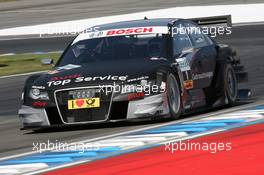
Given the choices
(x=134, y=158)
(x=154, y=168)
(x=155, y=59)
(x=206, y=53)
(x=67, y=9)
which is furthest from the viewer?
(x=67, y=9)

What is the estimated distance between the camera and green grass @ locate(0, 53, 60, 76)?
76.2ft

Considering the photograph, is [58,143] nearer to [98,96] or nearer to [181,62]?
[98,96]

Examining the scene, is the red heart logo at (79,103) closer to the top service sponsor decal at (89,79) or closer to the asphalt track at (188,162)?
the top service sponsor decal at (89,79)

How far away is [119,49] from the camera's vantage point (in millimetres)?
13172

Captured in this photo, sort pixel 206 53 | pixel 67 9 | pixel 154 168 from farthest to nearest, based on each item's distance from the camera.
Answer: pixel 67 9
pixel 206 53
pixel 154 168

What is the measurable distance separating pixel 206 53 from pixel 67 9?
34368mm

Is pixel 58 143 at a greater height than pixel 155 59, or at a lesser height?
lesser

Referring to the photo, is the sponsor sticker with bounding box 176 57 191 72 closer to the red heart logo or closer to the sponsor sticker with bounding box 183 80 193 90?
the sponsor sticker with bounding box 183 80 193 90

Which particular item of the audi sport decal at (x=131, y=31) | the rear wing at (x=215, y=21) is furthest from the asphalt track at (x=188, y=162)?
the rear wing at (x=215, y=21)

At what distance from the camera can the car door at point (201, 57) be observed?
13352 mm

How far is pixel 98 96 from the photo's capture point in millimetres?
12031

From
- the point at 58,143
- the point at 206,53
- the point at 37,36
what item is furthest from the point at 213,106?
the point at 37,36

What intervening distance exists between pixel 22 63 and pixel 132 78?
13.3 meters

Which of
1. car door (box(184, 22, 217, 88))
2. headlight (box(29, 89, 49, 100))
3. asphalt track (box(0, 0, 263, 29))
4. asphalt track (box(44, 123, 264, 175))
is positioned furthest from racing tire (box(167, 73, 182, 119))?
asphalt track (box(0, 0, 263, 29))
